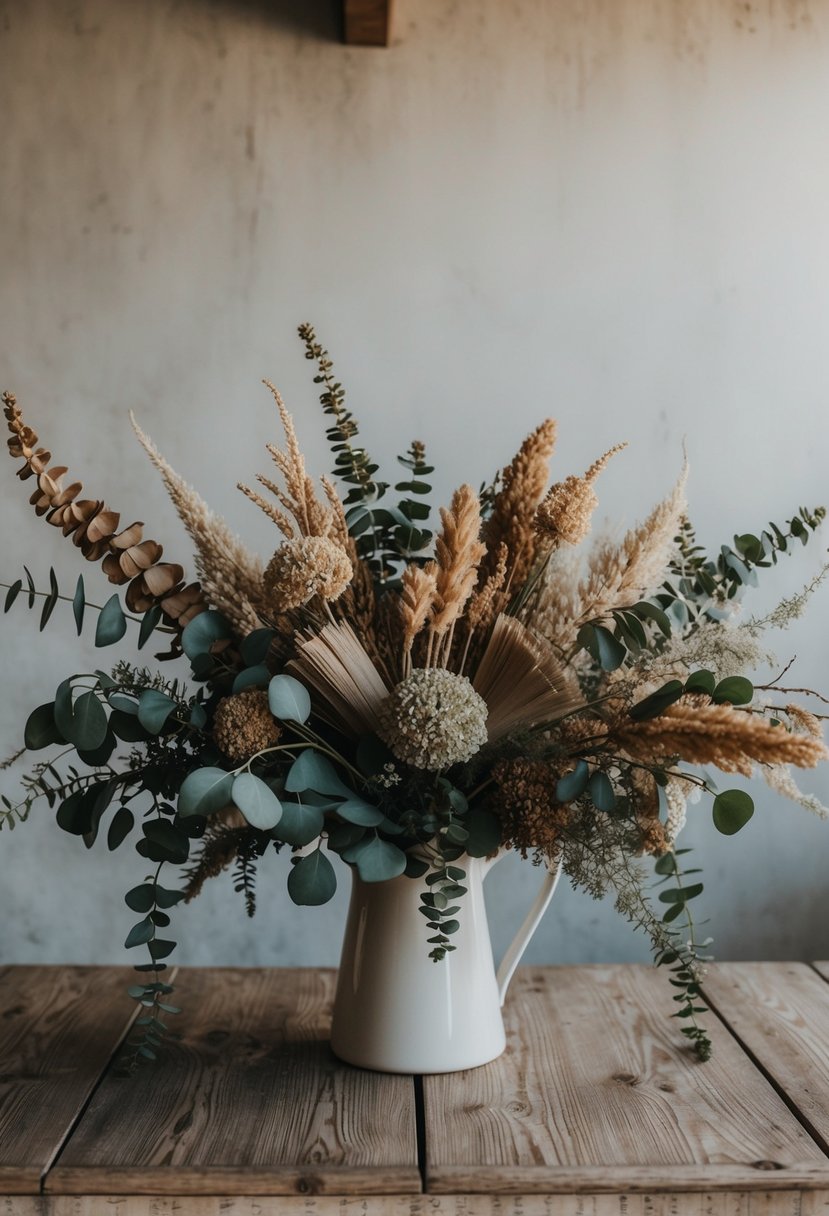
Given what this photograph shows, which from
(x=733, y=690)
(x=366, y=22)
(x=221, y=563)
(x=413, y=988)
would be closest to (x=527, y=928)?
(x=413, y=988)

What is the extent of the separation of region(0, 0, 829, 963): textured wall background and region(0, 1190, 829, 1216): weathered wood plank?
0.91 m

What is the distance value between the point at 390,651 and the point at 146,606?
0.21 meters

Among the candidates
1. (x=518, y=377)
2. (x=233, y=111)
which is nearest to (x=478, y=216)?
(x=518, y=377)

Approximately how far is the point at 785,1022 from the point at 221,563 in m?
0.74

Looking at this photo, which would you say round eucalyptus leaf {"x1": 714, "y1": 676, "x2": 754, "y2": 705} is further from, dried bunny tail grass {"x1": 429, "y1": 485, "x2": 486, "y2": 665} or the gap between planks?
the gap between planks

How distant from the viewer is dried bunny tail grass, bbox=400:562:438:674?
32.2 inches

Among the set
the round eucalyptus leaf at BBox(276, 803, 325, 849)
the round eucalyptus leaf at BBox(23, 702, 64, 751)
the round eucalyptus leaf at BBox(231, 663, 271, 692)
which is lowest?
the round eucalyptus leaf at BBox(276, 803, 325, 849)

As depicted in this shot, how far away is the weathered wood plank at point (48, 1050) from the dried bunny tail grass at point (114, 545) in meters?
0.42

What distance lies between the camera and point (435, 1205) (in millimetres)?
808

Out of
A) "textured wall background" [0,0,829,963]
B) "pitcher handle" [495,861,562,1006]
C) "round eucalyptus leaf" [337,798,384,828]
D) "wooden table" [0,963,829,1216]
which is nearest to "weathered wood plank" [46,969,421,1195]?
"wooden table" [0,963,829,1216]

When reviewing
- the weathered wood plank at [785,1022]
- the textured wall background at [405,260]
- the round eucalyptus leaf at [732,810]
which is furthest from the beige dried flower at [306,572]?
the textured wall background at [405,260]

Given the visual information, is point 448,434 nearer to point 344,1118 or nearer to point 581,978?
point 581,978

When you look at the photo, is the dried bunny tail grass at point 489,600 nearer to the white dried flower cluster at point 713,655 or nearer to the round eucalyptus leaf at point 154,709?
the white dried flower cluster at point 713,655

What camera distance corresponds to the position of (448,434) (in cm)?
173
